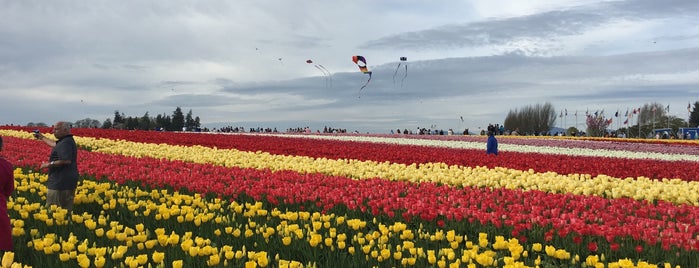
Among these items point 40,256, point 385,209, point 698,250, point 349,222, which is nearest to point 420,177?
point 385,209

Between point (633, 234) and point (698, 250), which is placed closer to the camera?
point (698, 250)

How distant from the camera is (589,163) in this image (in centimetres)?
1695

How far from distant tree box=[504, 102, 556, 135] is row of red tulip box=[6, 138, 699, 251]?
92.2 m

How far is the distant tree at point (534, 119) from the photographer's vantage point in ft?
325

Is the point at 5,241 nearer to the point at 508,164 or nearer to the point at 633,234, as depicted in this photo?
the point at 633,234

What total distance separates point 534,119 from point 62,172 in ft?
326

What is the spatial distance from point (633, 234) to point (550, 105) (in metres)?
99.9

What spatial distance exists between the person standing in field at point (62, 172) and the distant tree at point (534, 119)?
313 feet

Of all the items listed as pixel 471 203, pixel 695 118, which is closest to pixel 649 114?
pixel 695 118

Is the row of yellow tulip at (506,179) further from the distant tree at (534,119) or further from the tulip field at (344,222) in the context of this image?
the distant tree at (534,119)

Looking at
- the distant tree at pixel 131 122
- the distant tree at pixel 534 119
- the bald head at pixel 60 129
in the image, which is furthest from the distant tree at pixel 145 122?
the bald head at pixel 60 129

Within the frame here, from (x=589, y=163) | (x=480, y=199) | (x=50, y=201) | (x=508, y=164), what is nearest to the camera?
(x=50, y=201)

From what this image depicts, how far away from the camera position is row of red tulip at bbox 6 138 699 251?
6398 millimetres

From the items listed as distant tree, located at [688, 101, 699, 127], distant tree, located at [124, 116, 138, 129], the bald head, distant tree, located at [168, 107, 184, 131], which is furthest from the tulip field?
distant tree, located at [688, 101, 699, 127]
